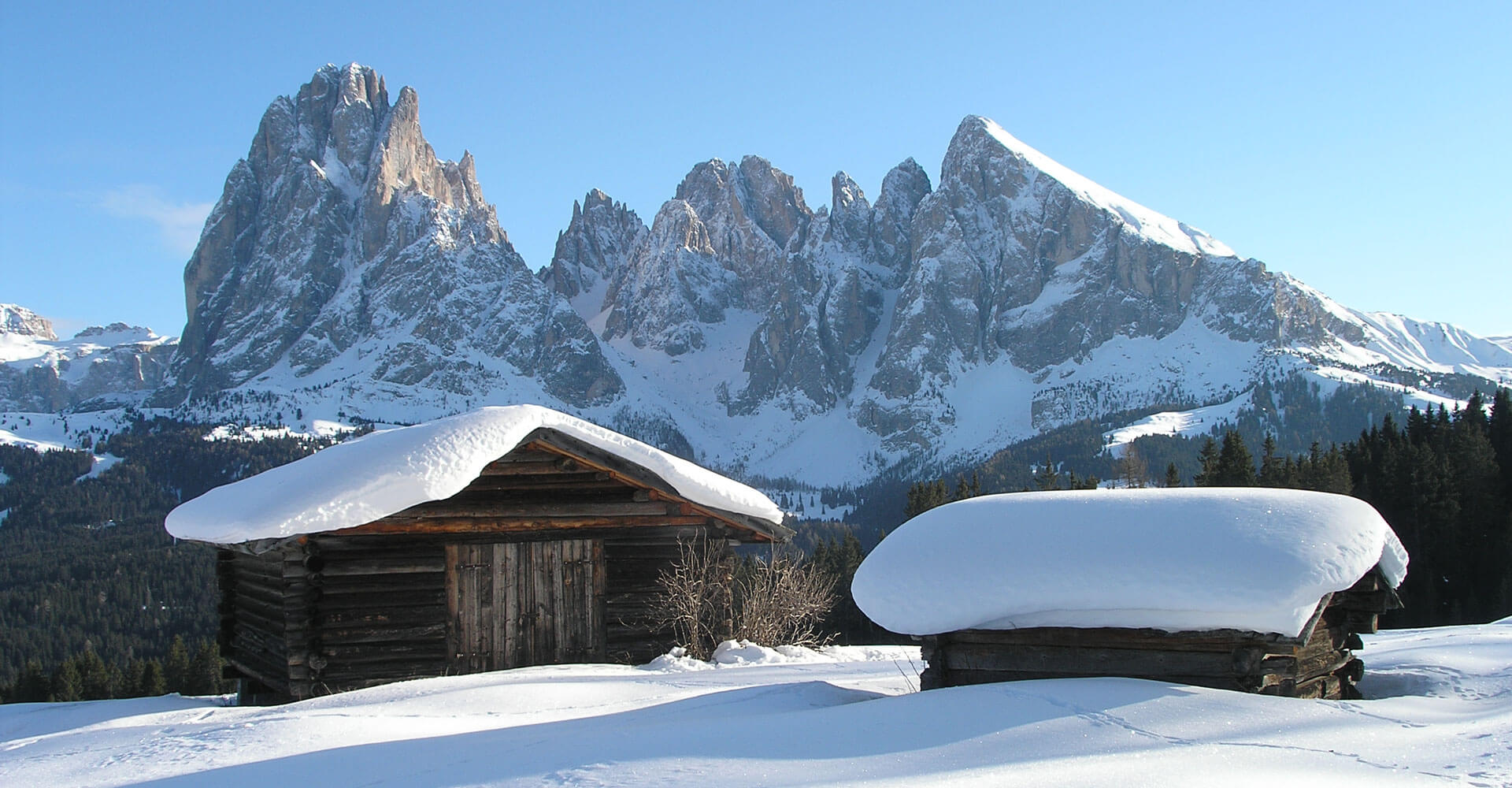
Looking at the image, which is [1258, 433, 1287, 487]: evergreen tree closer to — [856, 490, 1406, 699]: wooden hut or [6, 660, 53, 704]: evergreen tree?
[856, 490, 1406, 699]: wooden hut

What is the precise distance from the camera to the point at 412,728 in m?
7.88

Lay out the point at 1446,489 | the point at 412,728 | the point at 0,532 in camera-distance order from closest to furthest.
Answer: the point at 412,728 → the point at 1446,489 → the point at 0,532

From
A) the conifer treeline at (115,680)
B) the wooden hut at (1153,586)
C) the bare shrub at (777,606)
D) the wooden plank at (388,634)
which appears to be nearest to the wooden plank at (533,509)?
the wooden plank at (388,634)

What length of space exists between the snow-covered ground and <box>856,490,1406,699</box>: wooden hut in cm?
56

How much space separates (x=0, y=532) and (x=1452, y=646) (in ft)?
566

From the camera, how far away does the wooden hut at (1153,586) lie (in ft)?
24.1

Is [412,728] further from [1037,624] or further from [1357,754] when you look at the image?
[1357,754]

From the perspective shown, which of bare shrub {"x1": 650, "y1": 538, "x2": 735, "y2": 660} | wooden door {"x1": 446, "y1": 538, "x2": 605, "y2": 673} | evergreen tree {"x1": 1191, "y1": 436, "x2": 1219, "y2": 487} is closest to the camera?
wooden door {"x1": 446, "y1": 538, "x2": 605, "y2": 673}

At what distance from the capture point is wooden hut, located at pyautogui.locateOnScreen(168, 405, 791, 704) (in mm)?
12062

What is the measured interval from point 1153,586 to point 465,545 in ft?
29.7

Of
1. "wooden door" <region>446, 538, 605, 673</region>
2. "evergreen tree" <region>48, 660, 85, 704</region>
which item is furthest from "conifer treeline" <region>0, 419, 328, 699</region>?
"wooden door" <region>446, 538, 605, 673</region>

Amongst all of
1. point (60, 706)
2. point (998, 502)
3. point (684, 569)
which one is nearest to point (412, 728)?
point (998, 502)

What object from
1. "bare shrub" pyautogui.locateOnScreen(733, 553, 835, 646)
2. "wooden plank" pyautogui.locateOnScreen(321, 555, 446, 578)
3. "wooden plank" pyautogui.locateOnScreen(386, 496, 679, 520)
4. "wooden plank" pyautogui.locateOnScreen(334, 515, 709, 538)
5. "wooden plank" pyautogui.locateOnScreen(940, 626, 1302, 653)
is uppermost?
"wooden plank" pyautogui.locateOnScreen(386, 496, 679, 520)

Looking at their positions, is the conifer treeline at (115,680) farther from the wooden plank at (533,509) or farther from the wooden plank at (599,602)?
the wooden plank at (533,509)
